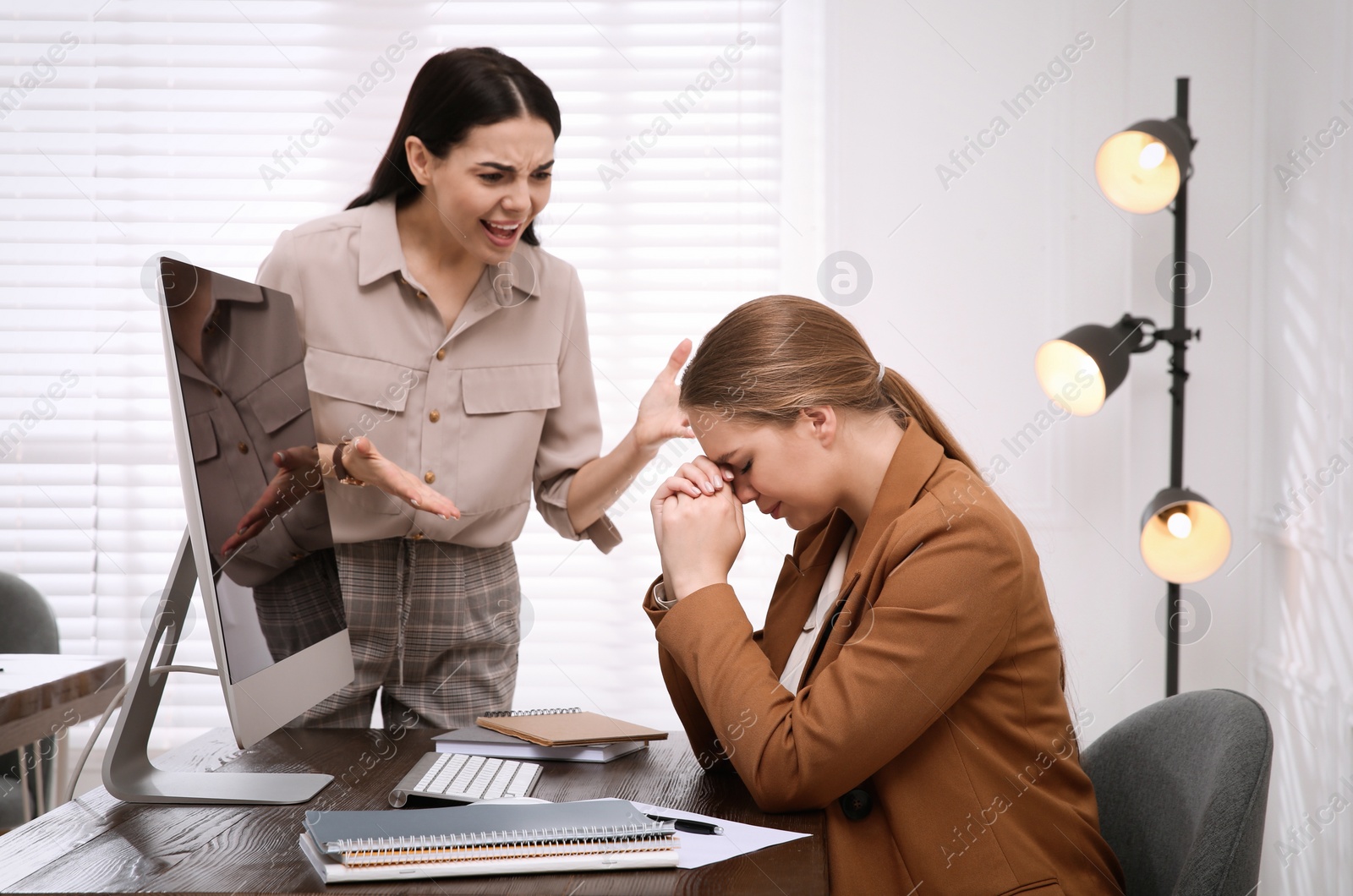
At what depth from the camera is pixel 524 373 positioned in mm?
1850

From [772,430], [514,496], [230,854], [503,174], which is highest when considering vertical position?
[503,174]

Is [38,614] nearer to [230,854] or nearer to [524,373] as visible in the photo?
[524,373]

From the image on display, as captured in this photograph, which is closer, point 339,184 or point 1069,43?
point 1069,43

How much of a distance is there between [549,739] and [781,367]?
54cm

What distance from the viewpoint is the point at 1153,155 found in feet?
7.15

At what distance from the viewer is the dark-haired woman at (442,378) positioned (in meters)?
1.69

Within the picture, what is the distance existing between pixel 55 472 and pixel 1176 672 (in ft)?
9.76

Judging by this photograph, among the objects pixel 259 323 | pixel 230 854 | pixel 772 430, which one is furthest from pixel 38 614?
pixel 772 430

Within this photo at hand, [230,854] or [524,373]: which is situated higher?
[524,373]

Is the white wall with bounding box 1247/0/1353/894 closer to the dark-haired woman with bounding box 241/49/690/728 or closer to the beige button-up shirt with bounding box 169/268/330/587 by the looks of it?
the dark-haired woman with bounding box 241/49/690/728

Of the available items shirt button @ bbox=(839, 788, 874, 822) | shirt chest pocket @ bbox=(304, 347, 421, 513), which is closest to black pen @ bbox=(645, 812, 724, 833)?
shirt button @ bbox=(839, 788, 874, 822)

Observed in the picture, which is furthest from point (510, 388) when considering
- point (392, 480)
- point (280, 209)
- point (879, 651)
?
point (280, 209)

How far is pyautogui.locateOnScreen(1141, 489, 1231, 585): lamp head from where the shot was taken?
215cm

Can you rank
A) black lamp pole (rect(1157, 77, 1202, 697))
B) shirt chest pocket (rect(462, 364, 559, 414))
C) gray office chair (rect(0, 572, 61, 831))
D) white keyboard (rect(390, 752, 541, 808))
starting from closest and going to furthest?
white keyboard (rect(390, 752, 541, 808)) < shirt chest pocket (rect(462, 364, 559, 414)) < gray office chair (rect(0, 572, 61, 831)) < black lamp pole (rect(1157, 77, 1202, 697))
